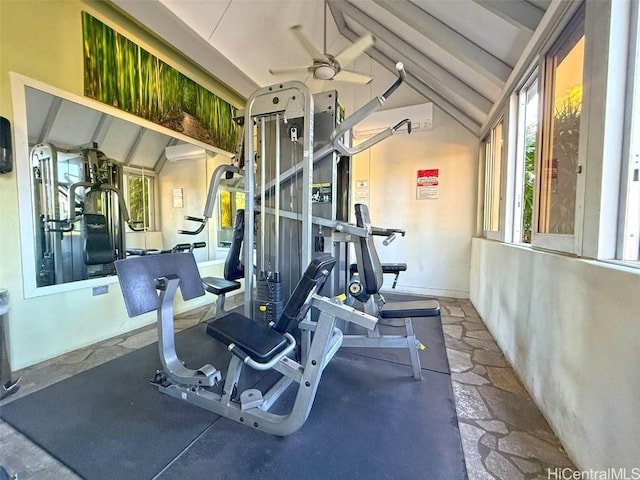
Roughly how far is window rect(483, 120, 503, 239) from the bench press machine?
2.68 m

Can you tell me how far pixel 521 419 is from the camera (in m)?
1.73

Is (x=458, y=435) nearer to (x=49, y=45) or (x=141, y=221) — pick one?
(x=141, y=221)

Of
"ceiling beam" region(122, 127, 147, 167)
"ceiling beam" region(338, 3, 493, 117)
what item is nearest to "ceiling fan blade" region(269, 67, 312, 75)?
"ceiling beam" region(338, 3, 493, 117)

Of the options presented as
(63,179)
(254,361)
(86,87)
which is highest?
(86,87)

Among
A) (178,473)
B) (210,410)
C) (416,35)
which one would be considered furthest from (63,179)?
(416,35)

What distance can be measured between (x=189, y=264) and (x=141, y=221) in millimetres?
1918

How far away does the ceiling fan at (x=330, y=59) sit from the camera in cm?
283

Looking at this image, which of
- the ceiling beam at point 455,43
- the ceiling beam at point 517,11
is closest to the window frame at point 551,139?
the ceiling beam at point 517,11

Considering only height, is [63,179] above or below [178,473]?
above

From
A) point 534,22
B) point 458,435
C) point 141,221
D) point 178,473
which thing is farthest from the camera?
point 141,221

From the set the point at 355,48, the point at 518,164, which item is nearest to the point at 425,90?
the point at 355,48

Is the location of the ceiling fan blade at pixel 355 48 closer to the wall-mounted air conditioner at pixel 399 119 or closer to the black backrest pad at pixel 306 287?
the wall-mounted air conditioner at pixel 399 119

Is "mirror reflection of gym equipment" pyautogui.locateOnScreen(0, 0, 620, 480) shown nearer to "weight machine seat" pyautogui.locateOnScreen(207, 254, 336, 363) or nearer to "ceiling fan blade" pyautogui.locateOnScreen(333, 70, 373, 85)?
"weight machine seat" pyautogui.locateOnScreen(207, 254, 336, 363)

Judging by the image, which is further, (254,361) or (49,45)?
(49,45)
